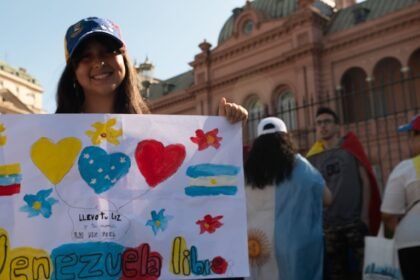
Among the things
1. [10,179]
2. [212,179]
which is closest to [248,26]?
[212,179]

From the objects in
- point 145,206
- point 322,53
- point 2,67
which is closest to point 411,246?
point 145,206

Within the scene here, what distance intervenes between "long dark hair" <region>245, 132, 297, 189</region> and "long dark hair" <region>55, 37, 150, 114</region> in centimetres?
202

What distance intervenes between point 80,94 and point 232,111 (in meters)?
0.68

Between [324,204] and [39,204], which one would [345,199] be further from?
[39,204]

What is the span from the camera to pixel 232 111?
219 cm

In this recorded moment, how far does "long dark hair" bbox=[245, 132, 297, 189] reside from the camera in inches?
160

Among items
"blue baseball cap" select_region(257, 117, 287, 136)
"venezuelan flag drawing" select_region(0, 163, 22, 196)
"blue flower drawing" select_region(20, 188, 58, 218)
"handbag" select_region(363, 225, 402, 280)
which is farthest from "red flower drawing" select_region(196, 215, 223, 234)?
"handbag" select_region(363, 225, 402, 280)

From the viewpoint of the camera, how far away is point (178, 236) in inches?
79.5

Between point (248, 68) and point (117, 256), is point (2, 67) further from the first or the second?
point (117, 256)

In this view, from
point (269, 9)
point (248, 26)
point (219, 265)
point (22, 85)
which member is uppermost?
point (22, 85)

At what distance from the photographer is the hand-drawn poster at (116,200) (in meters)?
1.89

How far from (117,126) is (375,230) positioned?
11.2ft

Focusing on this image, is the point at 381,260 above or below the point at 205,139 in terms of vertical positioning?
below

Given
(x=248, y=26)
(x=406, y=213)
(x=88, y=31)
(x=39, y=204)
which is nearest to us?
(x=39, y=204)
